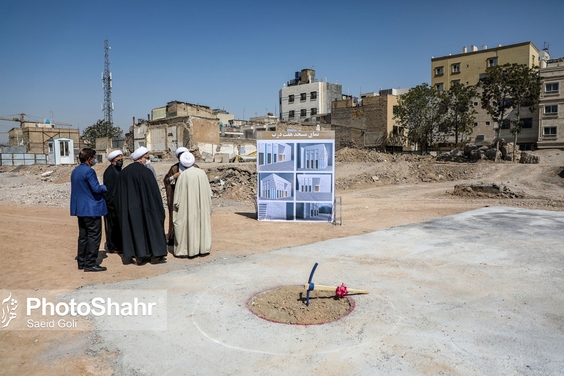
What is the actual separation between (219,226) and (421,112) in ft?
121

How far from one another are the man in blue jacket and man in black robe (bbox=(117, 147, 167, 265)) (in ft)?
1.18

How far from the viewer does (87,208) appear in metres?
5.83

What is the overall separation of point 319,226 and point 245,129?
45.1 meters

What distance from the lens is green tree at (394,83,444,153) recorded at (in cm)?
4184

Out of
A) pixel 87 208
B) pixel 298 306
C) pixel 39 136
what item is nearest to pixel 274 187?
pixel 87 208

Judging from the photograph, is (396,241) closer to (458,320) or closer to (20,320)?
(458,320)

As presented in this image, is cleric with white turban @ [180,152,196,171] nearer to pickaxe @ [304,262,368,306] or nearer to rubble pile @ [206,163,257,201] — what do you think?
pickaxe @ [304,262,368,306]

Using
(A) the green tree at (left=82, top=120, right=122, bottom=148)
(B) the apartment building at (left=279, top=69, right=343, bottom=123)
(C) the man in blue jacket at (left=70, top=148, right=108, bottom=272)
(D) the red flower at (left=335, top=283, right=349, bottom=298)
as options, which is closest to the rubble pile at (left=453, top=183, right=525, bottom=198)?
(D) the red flower at (left=335, top=283, right=349, bottom=298)

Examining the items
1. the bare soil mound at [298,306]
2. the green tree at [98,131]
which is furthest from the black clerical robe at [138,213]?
the green tree at [98,131]

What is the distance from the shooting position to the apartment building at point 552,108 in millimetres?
40969

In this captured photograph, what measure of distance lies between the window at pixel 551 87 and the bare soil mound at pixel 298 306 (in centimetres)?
4690

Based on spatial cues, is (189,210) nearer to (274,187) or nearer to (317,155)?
(274,187)

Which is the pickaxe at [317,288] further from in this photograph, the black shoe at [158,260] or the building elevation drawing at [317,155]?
the building elevation drawing at [317,155]

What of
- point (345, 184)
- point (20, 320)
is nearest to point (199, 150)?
point (345, 184)
